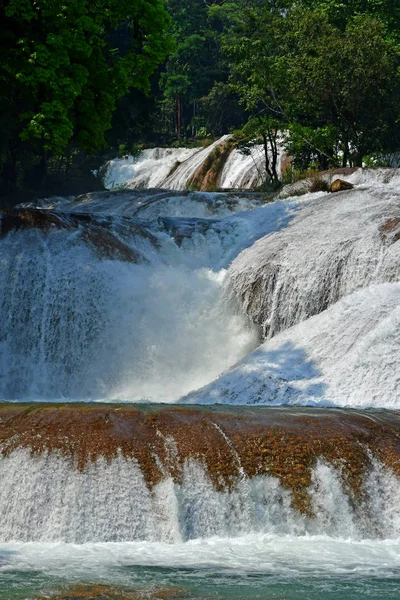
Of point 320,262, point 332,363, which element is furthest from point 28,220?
point 332,363

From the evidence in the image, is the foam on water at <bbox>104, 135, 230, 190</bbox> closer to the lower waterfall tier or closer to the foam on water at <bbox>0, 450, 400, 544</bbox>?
the lower waterfall tier

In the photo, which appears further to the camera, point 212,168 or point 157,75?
point 212,168

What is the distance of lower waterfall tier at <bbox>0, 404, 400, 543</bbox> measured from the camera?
8039 millimetres

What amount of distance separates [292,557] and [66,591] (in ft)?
6.88

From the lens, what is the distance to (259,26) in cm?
2888

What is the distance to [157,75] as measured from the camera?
28.6m

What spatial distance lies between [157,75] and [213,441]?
22003 millimetres

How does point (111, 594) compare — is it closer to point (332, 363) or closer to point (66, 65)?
point (332, 363)

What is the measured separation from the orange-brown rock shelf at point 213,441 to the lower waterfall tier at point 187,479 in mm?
11

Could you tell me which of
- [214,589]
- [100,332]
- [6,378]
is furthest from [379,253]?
[214,589]

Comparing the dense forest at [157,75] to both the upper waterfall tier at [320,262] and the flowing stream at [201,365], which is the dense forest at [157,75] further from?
the upper waterfall tier at [320,262]

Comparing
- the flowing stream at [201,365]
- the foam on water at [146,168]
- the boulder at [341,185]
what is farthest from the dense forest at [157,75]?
the boulder at [341,185]

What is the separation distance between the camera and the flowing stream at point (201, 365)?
23.6 feet

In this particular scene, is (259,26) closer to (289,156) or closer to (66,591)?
(289,156)
